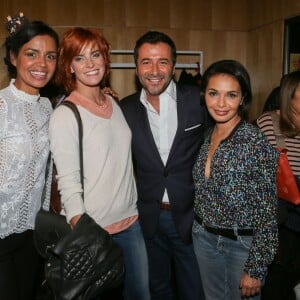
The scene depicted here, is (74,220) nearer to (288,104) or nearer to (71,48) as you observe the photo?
(71,48)

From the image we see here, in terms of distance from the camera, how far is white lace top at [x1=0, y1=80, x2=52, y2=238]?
1.91 metres

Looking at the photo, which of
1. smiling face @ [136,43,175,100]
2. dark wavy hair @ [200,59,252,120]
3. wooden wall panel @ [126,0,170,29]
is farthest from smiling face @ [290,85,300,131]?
wooden wall panel @ [126,0,170,29]

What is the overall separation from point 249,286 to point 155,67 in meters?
1.27

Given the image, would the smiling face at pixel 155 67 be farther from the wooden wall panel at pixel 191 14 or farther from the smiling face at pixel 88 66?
the wooden wall panel at pixel 191 14

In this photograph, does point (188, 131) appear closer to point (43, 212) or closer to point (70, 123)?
point (70, 123)

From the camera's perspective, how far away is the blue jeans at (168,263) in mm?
2395

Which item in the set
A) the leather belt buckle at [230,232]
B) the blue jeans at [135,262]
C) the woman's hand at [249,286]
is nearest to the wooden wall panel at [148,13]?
the blue jeans at [135,262]

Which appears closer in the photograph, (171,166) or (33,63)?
(33,63)

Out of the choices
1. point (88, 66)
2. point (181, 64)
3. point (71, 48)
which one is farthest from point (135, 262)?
point (181, 64)

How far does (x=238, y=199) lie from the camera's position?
186 centimetres

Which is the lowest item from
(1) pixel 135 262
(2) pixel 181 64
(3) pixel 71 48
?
(1) pixel 135 262

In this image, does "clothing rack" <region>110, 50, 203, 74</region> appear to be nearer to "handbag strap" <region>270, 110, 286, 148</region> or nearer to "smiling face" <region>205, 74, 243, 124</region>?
"handbag strap" <region>270, 110, 286, 148</region>

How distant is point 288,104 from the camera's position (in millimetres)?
2369

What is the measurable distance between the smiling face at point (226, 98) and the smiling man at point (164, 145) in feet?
1.18
